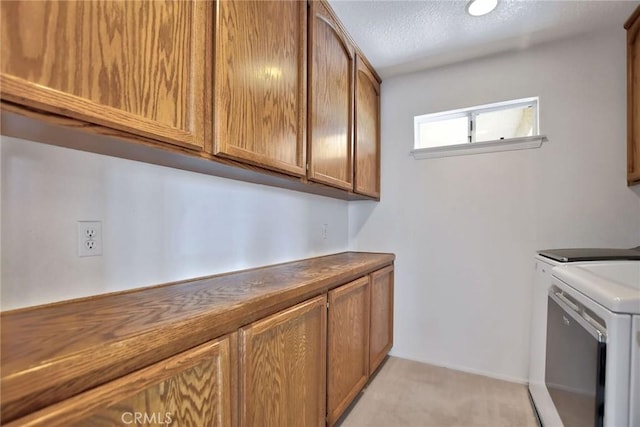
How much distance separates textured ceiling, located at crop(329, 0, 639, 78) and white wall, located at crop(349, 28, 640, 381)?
140mm

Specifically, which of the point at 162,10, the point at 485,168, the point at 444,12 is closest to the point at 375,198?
the point at 485,168

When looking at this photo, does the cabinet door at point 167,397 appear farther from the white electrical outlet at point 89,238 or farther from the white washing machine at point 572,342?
the white washing machine at point 572,342

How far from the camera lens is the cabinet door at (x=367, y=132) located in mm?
2217

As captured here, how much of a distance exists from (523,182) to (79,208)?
2.57m

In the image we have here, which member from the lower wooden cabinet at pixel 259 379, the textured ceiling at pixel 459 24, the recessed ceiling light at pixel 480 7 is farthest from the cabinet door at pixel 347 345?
the recessed ceiling light at pixel 480 7

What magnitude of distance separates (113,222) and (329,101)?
130 centimetres

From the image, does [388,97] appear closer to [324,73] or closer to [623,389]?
[324,73]

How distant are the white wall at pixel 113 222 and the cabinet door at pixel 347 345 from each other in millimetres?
512

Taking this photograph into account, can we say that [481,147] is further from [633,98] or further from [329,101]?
[329,101]

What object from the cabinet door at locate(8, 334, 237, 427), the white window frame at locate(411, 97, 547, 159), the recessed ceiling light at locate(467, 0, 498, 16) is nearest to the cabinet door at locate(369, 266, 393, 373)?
the white window frame at locate(411, 97, 547, 159)

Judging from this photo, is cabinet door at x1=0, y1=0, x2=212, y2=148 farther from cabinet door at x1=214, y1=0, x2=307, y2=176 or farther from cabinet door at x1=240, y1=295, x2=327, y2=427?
cabinet door at x1=240, y1=295, x2=327, y2=427

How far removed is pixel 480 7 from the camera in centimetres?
173

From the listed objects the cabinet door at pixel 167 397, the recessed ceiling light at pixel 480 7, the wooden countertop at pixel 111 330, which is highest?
the recessed ceiling light at pixel 480 7

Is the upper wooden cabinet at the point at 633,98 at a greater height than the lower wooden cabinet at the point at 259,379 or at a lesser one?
greater
